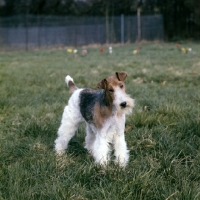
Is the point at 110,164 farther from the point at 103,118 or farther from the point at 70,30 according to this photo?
the point at 70,30

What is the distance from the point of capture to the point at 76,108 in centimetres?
396

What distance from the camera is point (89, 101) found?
148 inches

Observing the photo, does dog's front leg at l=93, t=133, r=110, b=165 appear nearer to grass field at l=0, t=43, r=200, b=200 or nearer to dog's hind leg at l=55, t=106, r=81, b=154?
grass field at l=0, t=43, r=200, b=200

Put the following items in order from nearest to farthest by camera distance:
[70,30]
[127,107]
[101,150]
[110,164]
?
1. [127,107]
2. [110,164]
3. [101,150]
4. [70,30]

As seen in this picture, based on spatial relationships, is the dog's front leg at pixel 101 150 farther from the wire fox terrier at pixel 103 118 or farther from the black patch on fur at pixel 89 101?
the black patch on fur at pixel 89 101

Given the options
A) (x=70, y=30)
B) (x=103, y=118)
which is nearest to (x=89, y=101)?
(x=103, y=118)

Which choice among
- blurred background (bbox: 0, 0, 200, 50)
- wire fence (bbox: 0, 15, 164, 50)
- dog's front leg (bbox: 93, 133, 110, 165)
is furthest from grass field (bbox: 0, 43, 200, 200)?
blurred background (bbox: 0, 0, 200, 50)

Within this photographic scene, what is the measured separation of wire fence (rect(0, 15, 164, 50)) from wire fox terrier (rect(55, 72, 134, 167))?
1955cm

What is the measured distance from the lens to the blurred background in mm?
23344

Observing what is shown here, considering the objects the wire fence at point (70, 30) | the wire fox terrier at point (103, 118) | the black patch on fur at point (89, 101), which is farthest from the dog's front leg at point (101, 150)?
the wire fence at point (70, 30)

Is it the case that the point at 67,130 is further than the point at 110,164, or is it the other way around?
the point at 67,130

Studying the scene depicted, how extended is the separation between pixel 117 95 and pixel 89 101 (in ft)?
2.17

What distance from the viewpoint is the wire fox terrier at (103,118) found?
3221 mm

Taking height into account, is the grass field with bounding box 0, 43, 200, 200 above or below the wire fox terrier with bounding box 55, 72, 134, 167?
below
